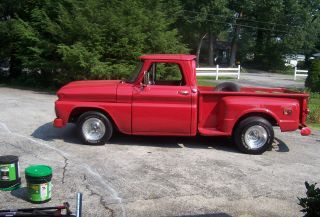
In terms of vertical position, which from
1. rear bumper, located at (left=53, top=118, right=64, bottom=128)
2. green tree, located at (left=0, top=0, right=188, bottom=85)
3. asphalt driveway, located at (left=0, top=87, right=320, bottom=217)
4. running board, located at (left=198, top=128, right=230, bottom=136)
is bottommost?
asphalt driveway, located at (left=0, top=87, right=320, bottom=217)

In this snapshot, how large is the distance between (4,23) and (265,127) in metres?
15.2

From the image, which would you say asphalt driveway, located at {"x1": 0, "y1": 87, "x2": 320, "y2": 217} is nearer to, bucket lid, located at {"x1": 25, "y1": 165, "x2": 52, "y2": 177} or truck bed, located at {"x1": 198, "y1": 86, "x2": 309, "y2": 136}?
bucket lid, located at {"x1": 25, "y1": 165, "x2": 52, "y2": 177}

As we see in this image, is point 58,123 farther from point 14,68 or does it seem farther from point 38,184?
point 14,68

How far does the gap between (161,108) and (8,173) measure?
3443 mm

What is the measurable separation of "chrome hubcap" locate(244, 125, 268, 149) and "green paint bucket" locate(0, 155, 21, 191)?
4.51 m

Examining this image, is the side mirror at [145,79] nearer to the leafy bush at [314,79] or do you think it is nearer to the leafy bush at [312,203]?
the leafy bush at [312,203]

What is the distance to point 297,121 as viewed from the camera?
8469mm

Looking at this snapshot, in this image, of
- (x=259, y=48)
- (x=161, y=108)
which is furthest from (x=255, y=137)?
(x=259, y=48)

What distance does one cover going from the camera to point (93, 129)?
868cm

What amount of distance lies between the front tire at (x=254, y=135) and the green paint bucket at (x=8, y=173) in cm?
438

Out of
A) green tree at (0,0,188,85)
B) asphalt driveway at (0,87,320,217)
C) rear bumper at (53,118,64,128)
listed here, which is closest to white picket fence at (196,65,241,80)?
green tree at (0,0,188,85)

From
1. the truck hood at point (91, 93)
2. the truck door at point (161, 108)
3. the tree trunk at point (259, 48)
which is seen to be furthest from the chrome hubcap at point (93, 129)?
the tree trunk at point (259, 48)

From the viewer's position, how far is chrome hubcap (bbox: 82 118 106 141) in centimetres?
864

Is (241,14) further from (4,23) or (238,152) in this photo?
(238,152)
